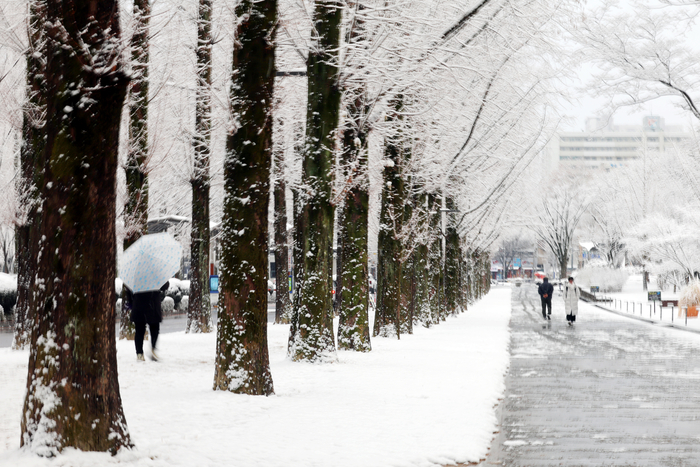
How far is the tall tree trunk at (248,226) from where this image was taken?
967 cm

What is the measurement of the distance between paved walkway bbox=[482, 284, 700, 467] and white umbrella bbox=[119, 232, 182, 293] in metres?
5.80

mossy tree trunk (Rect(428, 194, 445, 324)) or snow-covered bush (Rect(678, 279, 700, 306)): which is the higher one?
mossy tree trunk (Rect(428, 194, 445, 324))

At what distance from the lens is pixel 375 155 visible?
21797mm

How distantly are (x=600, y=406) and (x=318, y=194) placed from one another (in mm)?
6024

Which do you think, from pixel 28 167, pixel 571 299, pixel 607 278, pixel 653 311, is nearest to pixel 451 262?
pixel 571 299

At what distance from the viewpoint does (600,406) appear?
33.2ft

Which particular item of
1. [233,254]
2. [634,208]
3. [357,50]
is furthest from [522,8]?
[634,208]

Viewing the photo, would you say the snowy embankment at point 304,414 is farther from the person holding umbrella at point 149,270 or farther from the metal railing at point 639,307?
the metal railing at point 639,307

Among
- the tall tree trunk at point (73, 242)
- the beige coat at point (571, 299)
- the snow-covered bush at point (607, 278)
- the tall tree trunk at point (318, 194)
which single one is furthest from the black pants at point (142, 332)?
the snow-covered bush at point (607, 278)

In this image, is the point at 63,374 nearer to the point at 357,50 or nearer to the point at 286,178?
the point at 357,50

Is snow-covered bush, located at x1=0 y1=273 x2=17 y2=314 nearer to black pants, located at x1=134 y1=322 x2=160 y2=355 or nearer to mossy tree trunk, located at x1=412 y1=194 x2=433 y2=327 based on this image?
mossy tree trunk, located at x1=412 y1=194 x2=433 y2=327

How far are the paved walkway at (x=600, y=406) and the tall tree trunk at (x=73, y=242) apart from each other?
3576 millimetres

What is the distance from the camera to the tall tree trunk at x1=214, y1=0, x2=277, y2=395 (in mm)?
9672

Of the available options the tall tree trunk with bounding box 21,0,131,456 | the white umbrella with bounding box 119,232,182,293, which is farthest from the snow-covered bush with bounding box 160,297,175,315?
the tall tree trunk with bounding box 21,0,131,456
